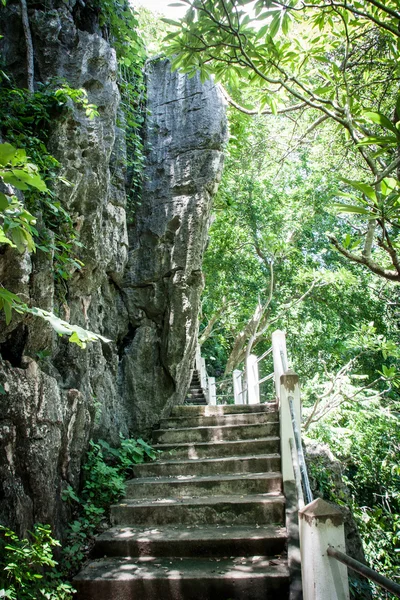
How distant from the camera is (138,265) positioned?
6.34m

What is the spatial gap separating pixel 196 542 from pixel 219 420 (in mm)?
2203

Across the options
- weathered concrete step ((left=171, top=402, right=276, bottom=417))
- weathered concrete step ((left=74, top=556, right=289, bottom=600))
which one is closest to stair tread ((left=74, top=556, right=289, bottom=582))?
weathered concrete step ((left=74, top=556, right=289, bottom=600))

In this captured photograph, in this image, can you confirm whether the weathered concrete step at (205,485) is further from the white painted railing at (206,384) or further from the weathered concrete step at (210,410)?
the white painted railing at (206,384)

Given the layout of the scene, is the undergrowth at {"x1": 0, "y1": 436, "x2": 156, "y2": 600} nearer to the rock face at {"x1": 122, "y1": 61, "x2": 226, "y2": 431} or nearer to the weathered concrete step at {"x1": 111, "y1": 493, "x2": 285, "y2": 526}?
the weathered concrete step at {"x1": 111, "y1": 493, "x2": 285, "y2": 526}

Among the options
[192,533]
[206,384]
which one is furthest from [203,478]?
[206,384]

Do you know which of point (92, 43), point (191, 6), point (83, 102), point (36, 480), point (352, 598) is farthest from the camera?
point (92, 43)

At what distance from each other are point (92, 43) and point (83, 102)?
1.16 metres

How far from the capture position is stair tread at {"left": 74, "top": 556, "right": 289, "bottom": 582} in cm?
307

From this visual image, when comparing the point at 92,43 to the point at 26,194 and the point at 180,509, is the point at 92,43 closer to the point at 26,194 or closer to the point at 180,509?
the point at 26,194

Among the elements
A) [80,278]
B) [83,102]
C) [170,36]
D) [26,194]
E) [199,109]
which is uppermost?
[199,109]

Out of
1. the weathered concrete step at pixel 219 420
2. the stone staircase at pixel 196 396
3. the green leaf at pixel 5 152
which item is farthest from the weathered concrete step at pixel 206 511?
the stone staircase at pixel 196 396

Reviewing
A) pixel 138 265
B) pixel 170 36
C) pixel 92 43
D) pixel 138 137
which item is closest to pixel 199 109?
pixel 138 137

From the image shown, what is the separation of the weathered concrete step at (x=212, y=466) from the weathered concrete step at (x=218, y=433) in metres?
0.46

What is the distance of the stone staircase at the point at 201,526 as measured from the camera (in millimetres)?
3078
